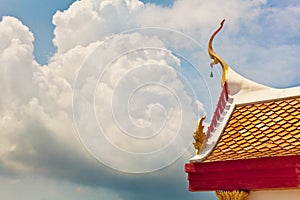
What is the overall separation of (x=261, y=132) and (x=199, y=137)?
97 cm

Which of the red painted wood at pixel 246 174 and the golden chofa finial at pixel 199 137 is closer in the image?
the red painted wood at pixel 246 174

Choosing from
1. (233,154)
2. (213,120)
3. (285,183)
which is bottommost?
(285,183)

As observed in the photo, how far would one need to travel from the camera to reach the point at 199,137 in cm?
737

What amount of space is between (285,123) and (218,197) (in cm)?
134

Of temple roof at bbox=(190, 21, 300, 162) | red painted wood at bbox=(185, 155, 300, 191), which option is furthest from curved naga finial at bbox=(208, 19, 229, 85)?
red painted wood at bbox=(185, 155, 300, 191)

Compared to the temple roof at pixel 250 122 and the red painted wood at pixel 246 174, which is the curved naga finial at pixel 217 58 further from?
the red painted wood at pixel 246 174

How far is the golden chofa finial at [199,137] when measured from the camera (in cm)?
725

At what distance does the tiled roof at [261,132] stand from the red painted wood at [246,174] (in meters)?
0.11

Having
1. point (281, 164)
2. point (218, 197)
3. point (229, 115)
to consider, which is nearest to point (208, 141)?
point (229, 115)

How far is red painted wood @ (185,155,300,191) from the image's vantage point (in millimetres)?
5906

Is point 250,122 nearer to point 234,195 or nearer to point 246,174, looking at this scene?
point 246,174

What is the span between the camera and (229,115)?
7398 mm

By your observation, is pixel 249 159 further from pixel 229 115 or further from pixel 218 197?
pixel 229 115

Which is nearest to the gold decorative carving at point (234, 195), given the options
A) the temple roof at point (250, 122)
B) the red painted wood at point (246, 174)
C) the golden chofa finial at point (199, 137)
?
the red painted wood at point (246, 174)
